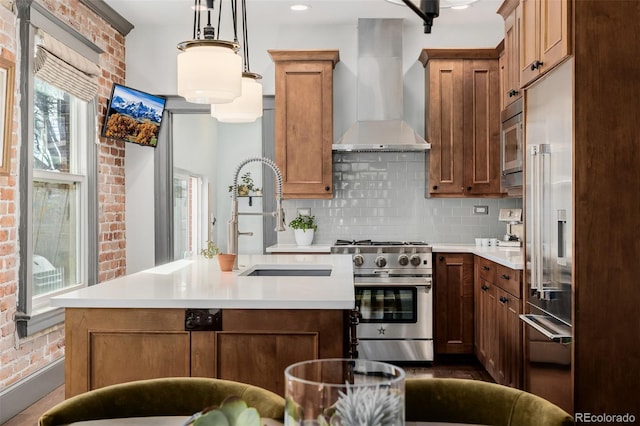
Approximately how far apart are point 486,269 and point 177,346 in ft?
9.10

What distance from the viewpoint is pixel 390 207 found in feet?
18.6

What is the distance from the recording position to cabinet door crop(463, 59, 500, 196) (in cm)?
519

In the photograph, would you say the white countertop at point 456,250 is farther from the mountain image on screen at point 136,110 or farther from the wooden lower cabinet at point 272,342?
the wooden lower cabinet at point 272,342

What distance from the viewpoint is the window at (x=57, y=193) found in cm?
414

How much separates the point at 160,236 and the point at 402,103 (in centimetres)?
253

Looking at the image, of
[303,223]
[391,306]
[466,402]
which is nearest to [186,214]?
[303,223]

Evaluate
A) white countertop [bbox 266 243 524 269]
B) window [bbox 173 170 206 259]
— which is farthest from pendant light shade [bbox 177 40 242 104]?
window [bbox 173 170 206 259]

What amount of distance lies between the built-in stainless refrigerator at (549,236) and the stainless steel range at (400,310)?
1.59m

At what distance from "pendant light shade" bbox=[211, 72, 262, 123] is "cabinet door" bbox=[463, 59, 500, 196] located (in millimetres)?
2497

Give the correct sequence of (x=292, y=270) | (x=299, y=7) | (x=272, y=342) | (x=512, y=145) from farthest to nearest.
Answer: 1. (x=299, y=7)
2. (x=512, y=145)
3. (x=292, y=270)
4. (x=272, y=342)

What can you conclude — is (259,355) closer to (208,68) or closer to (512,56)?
(208,68)

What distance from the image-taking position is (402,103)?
544cm

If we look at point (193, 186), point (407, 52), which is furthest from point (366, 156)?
point (193, 186)

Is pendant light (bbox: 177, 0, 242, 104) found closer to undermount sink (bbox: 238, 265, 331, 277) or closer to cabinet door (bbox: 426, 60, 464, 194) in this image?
undermount sink (bbox: 238, 265, 331, 277)
